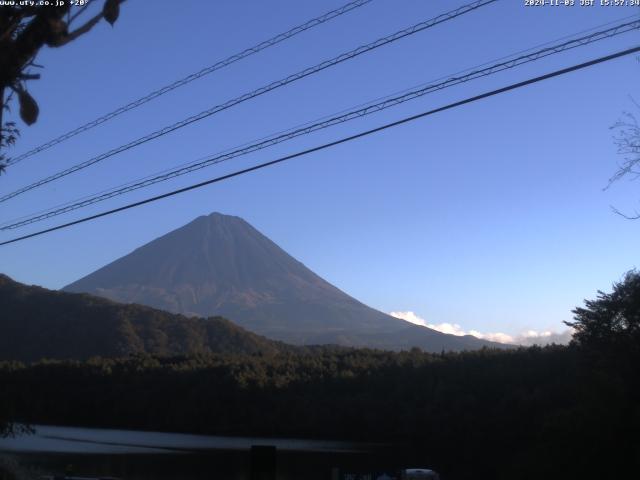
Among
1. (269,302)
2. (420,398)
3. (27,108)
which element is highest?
(269,302)

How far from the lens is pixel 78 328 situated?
255ft

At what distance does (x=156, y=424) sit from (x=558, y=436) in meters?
40.3

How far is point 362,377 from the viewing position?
189 feet

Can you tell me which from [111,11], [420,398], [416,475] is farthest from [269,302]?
[111,11]

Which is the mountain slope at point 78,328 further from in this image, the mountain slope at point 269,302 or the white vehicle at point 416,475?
the mountain slope at point 269,302

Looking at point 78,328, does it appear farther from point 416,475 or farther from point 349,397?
point 416,475

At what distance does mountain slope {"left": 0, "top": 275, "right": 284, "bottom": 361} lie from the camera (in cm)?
7550

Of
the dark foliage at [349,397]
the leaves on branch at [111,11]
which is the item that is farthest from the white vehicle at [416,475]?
the leaves on branch at [111,11]

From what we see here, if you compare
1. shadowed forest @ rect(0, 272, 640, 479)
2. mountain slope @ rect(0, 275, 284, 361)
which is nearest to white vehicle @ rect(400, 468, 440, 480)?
shadowed forest @ rect(0, 272, 640, 479)

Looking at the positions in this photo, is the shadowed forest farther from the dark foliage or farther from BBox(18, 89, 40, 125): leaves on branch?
BBox(18, 89, 40, 125): leaves on branch

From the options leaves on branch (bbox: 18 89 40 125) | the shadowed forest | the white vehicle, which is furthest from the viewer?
the shadowed forest

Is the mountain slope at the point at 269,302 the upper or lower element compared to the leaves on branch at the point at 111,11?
upper

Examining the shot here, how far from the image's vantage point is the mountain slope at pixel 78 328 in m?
75.5

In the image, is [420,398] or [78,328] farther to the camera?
[78,328]
